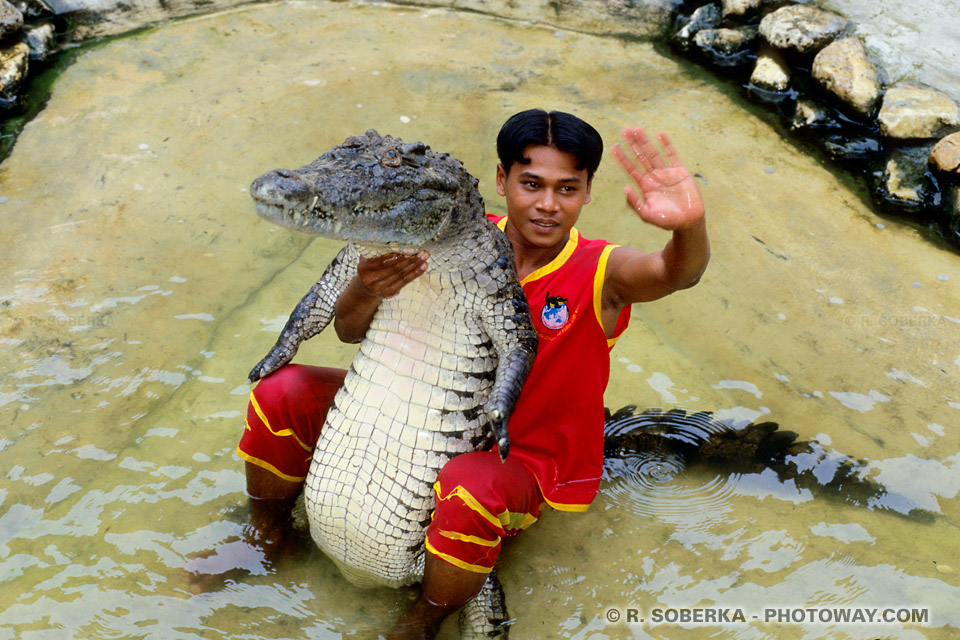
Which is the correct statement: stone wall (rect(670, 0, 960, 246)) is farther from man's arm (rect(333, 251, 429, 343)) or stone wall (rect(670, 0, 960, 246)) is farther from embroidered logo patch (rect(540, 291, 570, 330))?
man's arm (rect(333, 251, 429, 343))

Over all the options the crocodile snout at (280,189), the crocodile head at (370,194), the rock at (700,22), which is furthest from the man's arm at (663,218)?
the rock at (700,22)

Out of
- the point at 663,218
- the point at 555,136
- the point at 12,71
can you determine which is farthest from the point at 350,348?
the point at 12,71

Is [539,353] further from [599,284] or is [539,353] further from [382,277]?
[382,277]

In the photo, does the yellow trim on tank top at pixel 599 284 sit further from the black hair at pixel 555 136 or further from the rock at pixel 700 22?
the rock at pixel 700 22

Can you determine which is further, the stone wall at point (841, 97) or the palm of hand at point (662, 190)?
the stone wall at point (841, 97)

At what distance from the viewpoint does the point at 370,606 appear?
2295 millimetres

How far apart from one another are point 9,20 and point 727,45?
389 centimetres

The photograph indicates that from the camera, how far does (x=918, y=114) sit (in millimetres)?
3975

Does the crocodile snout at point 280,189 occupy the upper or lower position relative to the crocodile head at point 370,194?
upper

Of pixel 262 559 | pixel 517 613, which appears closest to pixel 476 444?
pixel 517 613

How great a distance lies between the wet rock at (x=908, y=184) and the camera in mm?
3840

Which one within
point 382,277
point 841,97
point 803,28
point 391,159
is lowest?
point 841,97

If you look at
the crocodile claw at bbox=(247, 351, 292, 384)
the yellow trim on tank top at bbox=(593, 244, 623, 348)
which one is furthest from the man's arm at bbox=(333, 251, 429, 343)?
the yellow trim on tank top at bbox=(593, 244, 623, 348)

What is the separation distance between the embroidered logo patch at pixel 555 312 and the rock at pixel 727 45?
3104mm
